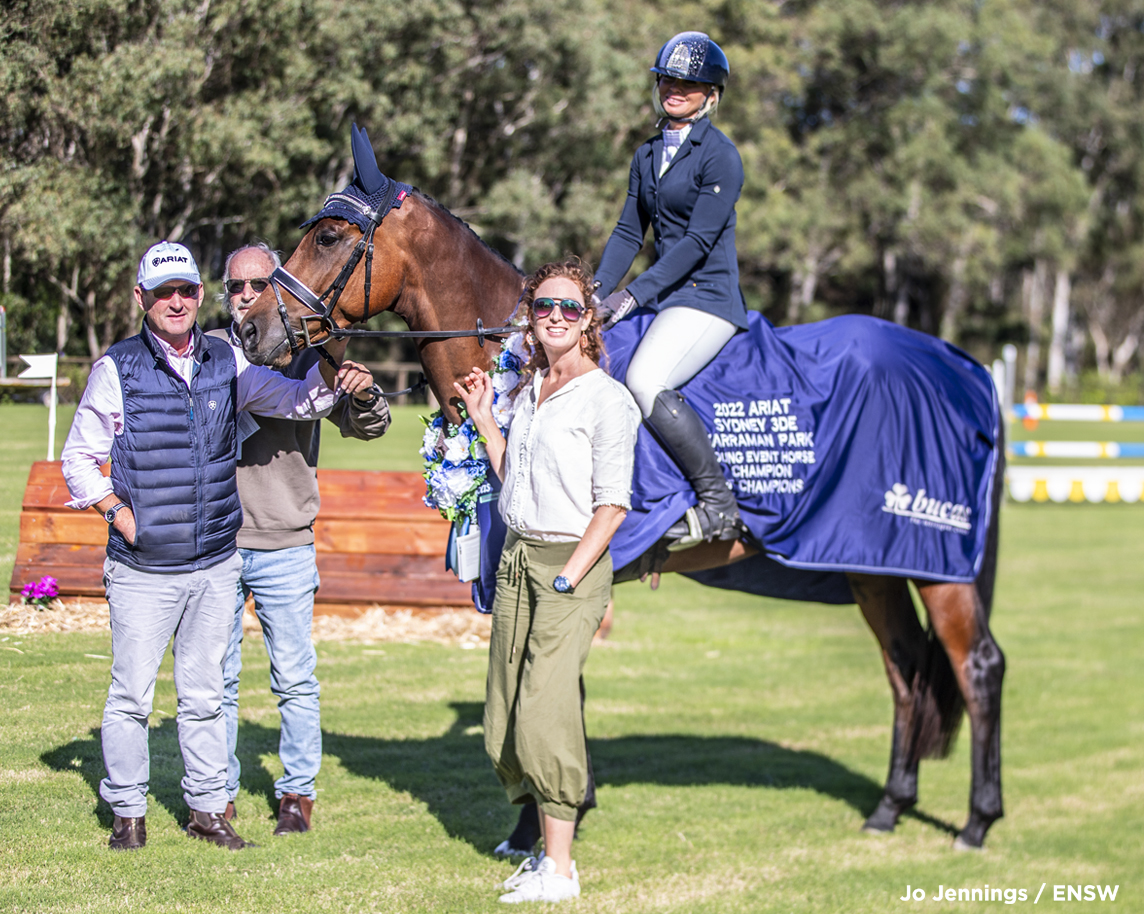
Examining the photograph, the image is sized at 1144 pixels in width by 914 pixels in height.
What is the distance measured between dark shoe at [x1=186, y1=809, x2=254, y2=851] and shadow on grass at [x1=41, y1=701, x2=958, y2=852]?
20 cm

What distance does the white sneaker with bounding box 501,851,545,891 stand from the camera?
4012 mm

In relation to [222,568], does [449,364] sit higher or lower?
higher

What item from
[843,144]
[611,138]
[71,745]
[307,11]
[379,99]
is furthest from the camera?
[843,144]

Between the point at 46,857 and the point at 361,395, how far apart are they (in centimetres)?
188

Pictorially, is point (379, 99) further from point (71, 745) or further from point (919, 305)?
point (919, 305)

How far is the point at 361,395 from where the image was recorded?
3.95 m

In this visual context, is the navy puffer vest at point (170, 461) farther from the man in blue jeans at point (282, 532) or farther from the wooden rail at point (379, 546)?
the wooden rail at point (379, 546)

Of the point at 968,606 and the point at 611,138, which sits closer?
the point at 968,606

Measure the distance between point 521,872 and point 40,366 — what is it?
2840 millimetres

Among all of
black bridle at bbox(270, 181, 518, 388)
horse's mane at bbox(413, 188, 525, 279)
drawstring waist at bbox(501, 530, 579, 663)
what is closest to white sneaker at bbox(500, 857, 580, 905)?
drawstring waist at bbox(501, 530, 579, 663)

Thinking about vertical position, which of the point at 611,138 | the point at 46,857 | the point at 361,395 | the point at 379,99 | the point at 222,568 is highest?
the point at 611,138

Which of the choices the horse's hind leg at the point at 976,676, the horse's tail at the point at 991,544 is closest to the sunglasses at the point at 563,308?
the horse's hind leg at the point at 976,676

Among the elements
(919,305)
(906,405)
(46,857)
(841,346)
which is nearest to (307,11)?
(841,346)

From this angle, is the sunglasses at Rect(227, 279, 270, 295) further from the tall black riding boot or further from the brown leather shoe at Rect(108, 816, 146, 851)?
the brown leather shoe at Rect(108, 816, 146, 851)
